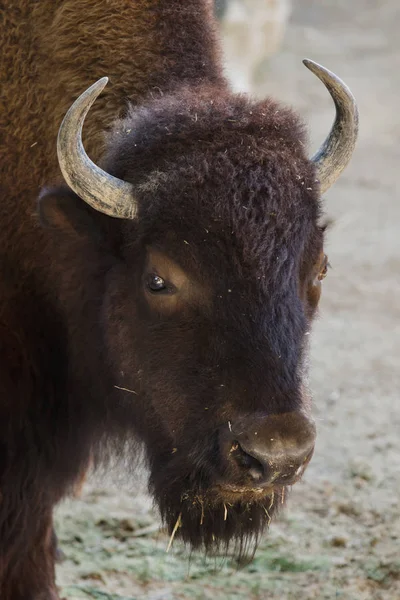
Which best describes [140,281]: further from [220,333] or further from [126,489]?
[126,489]

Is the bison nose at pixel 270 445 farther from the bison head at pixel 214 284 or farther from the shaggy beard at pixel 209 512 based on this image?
the shaggy beard at pixel 209 512

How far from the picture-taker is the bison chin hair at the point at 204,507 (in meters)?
3.35

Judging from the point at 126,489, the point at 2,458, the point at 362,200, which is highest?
the point at 2,458

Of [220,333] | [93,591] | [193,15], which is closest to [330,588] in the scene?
[93,591]

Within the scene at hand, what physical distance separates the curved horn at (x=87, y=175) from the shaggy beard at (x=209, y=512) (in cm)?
102

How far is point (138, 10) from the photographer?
416cm

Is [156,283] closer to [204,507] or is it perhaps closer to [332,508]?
[204,507]

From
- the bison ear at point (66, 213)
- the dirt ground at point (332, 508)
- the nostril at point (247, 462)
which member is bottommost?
the dirt ground at point (332, 508)

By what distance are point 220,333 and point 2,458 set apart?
1.40 metres

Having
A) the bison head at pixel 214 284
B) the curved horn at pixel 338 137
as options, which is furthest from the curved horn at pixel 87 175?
the curved horn at pixel 338 137

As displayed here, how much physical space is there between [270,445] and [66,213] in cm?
129

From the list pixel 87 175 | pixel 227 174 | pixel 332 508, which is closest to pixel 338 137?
pixel 227 174

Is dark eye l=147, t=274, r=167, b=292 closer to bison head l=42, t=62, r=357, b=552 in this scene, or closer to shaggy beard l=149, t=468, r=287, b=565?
bison head l=42, t=62, r=357, b=552

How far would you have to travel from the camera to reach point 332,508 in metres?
5.49
